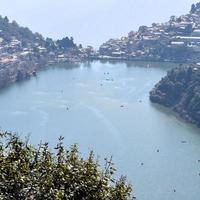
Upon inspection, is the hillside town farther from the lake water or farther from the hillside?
the lake water

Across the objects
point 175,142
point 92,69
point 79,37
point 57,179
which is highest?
point 57,179

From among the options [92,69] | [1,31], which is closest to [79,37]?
[1,31]

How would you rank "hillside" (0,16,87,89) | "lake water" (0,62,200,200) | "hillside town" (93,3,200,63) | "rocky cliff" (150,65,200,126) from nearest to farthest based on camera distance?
"lake water" (0,62,200,200) < "rocky cliff" (150,65,200,126) < "hillside" (0,16,87,89) < "hillside town" (93,3,200,63)

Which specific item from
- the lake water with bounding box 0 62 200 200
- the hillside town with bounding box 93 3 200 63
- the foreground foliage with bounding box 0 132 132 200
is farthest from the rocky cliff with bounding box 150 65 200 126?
the foreground foliage with bounding box 0 132 132 200

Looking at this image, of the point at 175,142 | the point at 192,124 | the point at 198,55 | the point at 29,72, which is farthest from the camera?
the point at 198,55

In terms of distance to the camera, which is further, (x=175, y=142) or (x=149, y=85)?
(x=149, y=85)

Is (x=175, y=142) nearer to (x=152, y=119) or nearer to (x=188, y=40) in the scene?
(x=152, y=119)

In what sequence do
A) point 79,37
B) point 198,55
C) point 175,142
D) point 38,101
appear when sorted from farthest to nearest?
point 79,37
point 198,55
point 38,101
point 175,142
